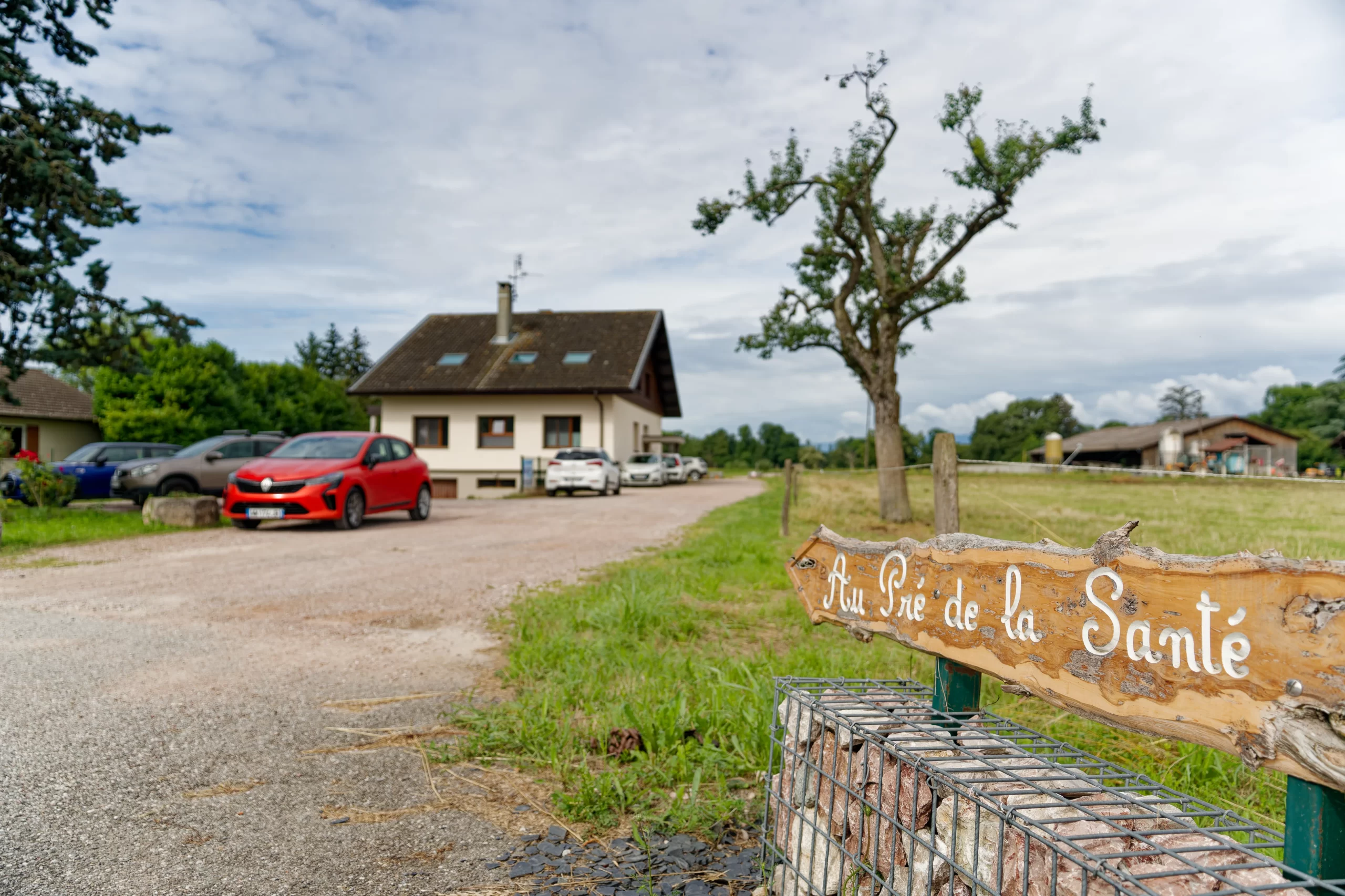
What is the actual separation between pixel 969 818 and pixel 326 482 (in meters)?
11.9

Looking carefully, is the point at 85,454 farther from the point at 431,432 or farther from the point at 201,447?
the point at 431,432

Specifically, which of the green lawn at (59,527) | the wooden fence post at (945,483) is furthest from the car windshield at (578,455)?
the wooden fence post at (945,483)

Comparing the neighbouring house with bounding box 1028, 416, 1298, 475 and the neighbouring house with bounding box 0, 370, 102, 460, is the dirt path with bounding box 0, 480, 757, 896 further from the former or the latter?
the neighbouring house with bounding box 1028, 416, 1298, 475

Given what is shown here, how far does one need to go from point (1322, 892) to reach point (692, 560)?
7.49 m

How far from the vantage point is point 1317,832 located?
1.25 metres

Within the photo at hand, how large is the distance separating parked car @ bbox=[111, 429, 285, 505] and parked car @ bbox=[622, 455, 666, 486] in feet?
56.7

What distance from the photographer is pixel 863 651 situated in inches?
186

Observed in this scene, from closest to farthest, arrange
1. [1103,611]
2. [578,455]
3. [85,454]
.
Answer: [1103,611] < [85,454] < [578,455]

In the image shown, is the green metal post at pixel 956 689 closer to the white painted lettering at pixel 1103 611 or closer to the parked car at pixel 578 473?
the white painted lettering at pixel 1103 611

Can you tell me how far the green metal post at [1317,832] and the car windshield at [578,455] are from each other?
76.2 ft

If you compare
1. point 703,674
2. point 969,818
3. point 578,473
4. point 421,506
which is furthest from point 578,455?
point 969,818

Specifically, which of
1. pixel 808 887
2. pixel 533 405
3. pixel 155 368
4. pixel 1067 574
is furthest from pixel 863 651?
pixel 155 368

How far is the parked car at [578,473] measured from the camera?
23984mm

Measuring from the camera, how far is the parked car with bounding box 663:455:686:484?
117 feet
